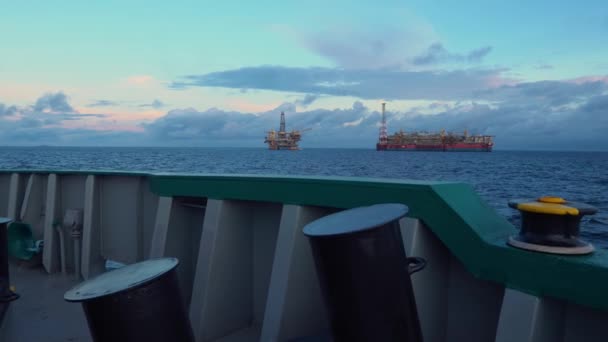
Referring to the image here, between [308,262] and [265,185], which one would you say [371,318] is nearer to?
[308,262]

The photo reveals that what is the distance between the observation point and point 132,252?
5.26m

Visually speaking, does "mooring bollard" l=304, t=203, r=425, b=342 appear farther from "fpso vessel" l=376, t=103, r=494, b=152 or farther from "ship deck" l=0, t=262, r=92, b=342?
"fpso vessel" l=376, t=103, r=494, b=152

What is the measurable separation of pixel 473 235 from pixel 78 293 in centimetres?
195

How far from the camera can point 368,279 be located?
1.98m

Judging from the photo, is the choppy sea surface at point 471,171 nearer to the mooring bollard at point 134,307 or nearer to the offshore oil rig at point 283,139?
the mooring bollard at point 134,307

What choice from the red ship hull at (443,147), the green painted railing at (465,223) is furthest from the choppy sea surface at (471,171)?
the red ship hull at (443,147)

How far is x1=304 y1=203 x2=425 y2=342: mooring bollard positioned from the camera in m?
1.97

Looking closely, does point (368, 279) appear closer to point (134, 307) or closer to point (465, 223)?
point (465, 223)

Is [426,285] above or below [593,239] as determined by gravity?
above

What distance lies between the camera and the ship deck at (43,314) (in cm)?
404

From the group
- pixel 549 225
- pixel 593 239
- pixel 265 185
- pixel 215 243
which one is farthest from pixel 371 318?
pixel 593 239

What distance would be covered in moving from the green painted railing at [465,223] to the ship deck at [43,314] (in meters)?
1.91

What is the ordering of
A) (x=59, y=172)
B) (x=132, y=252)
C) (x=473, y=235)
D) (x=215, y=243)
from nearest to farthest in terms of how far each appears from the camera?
(x=473, y=235) → (x=215, y=243) → (x=132, y=252) → (x=59, y=172)

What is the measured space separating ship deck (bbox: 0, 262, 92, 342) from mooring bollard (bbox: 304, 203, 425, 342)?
286 centimetres
